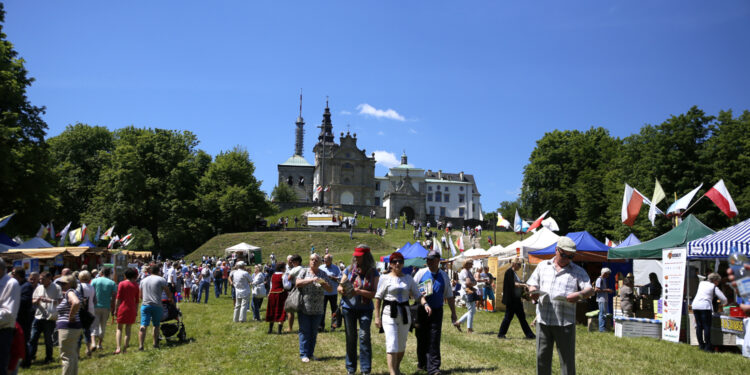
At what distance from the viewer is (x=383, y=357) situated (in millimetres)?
8992

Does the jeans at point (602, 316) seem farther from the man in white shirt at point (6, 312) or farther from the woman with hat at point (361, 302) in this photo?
the man in white shirt at point (6, 312)

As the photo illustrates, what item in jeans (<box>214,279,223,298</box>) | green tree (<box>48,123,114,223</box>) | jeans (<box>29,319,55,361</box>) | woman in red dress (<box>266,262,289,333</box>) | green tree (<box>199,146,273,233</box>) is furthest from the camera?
green tree (<box>199,146,273,233</box>)

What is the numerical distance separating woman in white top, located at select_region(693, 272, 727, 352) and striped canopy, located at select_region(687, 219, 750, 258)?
720 mm

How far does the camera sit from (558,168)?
171 feet

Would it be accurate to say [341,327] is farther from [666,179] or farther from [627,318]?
[666,179]

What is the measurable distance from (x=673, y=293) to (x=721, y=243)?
149cm

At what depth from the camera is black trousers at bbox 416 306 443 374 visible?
297 inches

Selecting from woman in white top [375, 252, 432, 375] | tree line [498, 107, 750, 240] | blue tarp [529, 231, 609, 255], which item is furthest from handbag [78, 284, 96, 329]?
tree line [498, 107, 750, 240]

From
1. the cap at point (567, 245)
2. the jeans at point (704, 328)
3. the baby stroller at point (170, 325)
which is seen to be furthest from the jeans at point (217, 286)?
Result: the cap at point (567, 245)

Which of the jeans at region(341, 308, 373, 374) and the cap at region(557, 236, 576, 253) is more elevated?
the cap at region(557, 236, 576, 253)

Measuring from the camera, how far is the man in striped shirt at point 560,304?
5.89 meters

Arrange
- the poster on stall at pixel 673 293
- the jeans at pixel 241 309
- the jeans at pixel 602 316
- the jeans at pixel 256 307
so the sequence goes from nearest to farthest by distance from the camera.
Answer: the poster on stall at pixel 673 293
the jeans at pixel 602 316
the jeans at pixel 241 309
the jeans at pixel 256 307

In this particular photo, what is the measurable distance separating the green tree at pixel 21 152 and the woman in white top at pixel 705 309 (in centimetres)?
2350

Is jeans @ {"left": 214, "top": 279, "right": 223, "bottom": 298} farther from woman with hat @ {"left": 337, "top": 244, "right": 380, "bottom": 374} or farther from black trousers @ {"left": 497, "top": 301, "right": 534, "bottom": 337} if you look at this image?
woman with hat @ {"left": 337, "top": 244, "right": 380, "bottom": 374}
